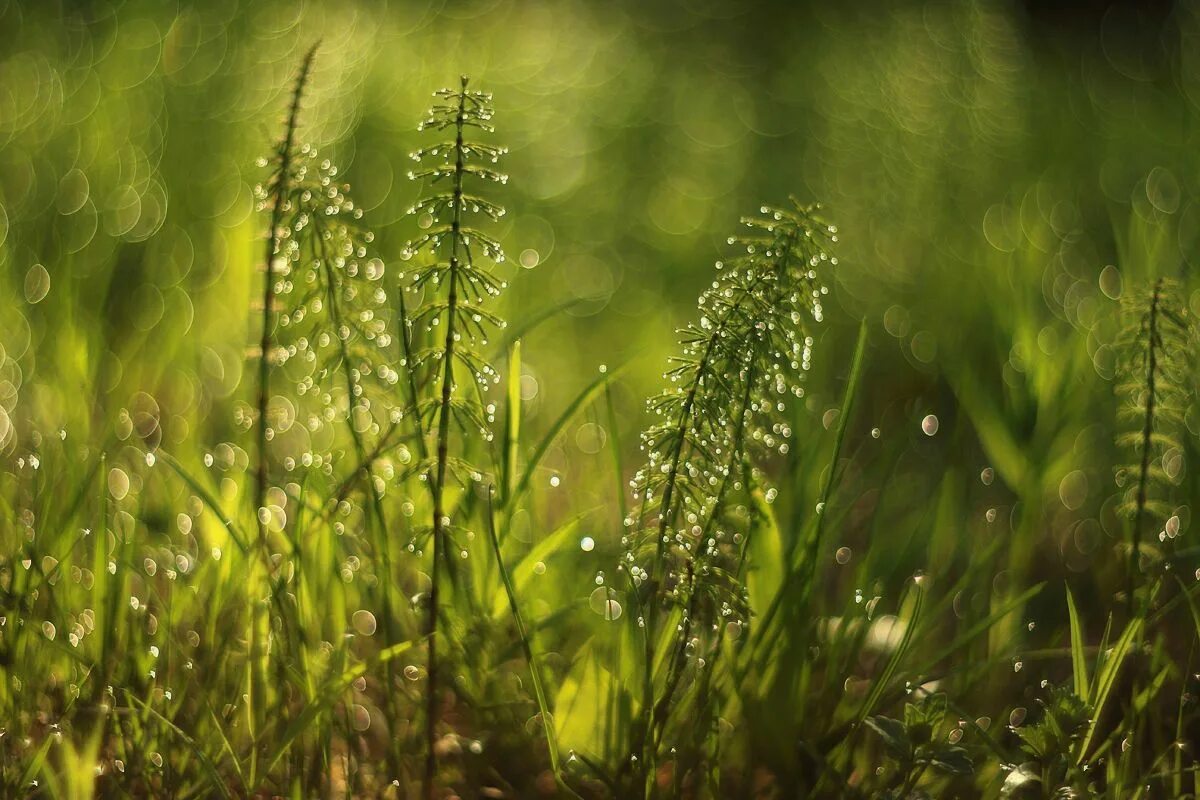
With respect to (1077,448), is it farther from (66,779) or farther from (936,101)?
(936,101)

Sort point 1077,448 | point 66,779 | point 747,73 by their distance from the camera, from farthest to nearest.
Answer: point 747,73, point 1077,448, point 66,779

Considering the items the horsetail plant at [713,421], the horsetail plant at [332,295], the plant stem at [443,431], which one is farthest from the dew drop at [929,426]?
the plant stem at [443,431]

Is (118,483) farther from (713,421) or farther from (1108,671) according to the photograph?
(1108,671)

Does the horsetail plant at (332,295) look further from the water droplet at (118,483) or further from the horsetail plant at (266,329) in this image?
the water droplet at (118,483)

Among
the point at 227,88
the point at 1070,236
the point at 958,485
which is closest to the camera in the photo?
the point at 958,485

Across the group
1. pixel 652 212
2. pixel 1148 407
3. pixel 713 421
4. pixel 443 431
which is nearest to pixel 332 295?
pixel 443 431

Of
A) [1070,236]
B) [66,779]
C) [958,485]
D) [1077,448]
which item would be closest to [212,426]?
[66,779]
